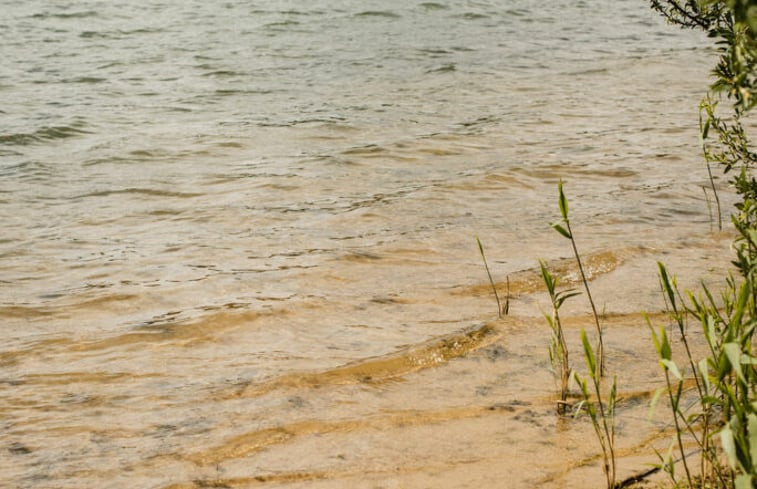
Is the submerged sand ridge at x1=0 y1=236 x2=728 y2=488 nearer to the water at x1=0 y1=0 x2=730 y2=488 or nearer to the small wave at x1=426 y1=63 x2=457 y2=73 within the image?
the water at x1=0 y1=0 x2=730 y2=488

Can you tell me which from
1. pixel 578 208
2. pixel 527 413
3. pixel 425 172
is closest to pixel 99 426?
pixel 527 413

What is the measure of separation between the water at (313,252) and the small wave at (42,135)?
0.04 meters

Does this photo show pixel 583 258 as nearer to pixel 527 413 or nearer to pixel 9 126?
pixel 527 413

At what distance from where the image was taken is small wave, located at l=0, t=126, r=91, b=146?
31.5ft

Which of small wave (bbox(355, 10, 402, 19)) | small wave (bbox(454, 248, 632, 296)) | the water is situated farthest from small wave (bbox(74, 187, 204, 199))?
small wave (bbox(355, 10, 402, 19))

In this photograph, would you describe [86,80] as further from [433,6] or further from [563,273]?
[433,6]

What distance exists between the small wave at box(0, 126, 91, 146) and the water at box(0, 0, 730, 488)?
0.04 meters

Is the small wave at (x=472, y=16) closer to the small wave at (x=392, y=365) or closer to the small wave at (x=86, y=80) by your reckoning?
the small wave at (x=86, y=80)

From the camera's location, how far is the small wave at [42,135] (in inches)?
378

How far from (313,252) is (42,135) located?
17.7 feet

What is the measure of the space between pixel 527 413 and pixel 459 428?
0.28 metres

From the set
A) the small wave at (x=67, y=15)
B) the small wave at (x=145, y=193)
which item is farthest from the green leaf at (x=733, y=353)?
the small wave at (x=67, y=15)

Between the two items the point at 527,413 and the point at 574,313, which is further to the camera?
the point at 574,313

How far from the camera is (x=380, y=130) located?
9766 millimetres
